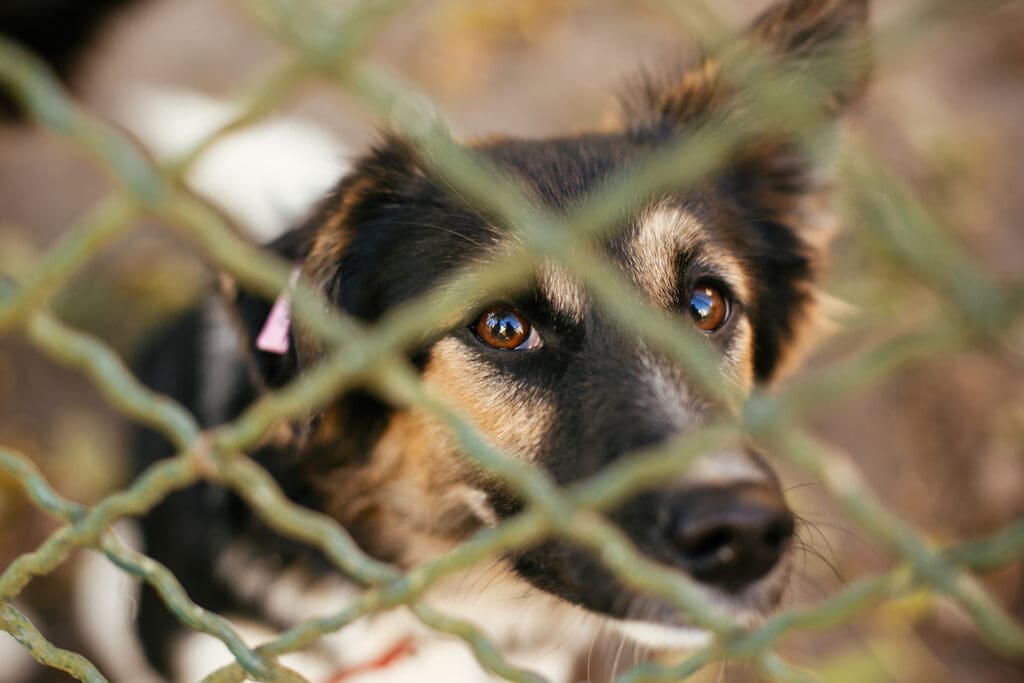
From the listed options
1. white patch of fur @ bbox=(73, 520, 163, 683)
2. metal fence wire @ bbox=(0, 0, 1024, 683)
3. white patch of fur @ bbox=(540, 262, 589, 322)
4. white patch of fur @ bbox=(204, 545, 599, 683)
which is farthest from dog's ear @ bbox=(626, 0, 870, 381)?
white patch of fur @ bbox=(73, 520, 163, 683)

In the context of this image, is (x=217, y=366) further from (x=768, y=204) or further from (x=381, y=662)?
(x=768, y=204)

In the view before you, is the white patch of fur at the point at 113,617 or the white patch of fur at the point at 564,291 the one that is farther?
the white patch of fur at the point at 113,617

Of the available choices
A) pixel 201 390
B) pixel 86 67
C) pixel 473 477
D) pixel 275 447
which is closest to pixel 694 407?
pixel 473 477

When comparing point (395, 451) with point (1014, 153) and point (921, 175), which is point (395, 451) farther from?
point (1014, 153)

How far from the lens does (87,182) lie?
424 centimetres

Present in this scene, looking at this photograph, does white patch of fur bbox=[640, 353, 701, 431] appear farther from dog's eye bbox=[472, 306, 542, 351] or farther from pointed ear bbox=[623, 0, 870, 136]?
pointed ear bbox=[623, 0, 870, 136]

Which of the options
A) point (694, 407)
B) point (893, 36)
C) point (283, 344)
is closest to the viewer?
point (893, 36)

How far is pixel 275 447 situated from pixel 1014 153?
4313mm

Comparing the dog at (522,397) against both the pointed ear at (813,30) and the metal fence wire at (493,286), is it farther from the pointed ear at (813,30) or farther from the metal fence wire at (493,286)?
the metal fence wire at (493,286)

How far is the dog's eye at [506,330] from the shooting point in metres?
1.85

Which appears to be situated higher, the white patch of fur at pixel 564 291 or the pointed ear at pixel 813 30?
the pointed ear at pixel 813 30

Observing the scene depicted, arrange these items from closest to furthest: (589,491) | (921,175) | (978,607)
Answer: (978,607) < (589,491) < (921,175)

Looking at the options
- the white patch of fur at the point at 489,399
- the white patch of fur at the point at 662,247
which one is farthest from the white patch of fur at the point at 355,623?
the white patch of fur at the point at 662,247

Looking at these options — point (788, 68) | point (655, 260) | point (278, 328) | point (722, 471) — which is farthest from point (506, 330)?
point (788, 68)
